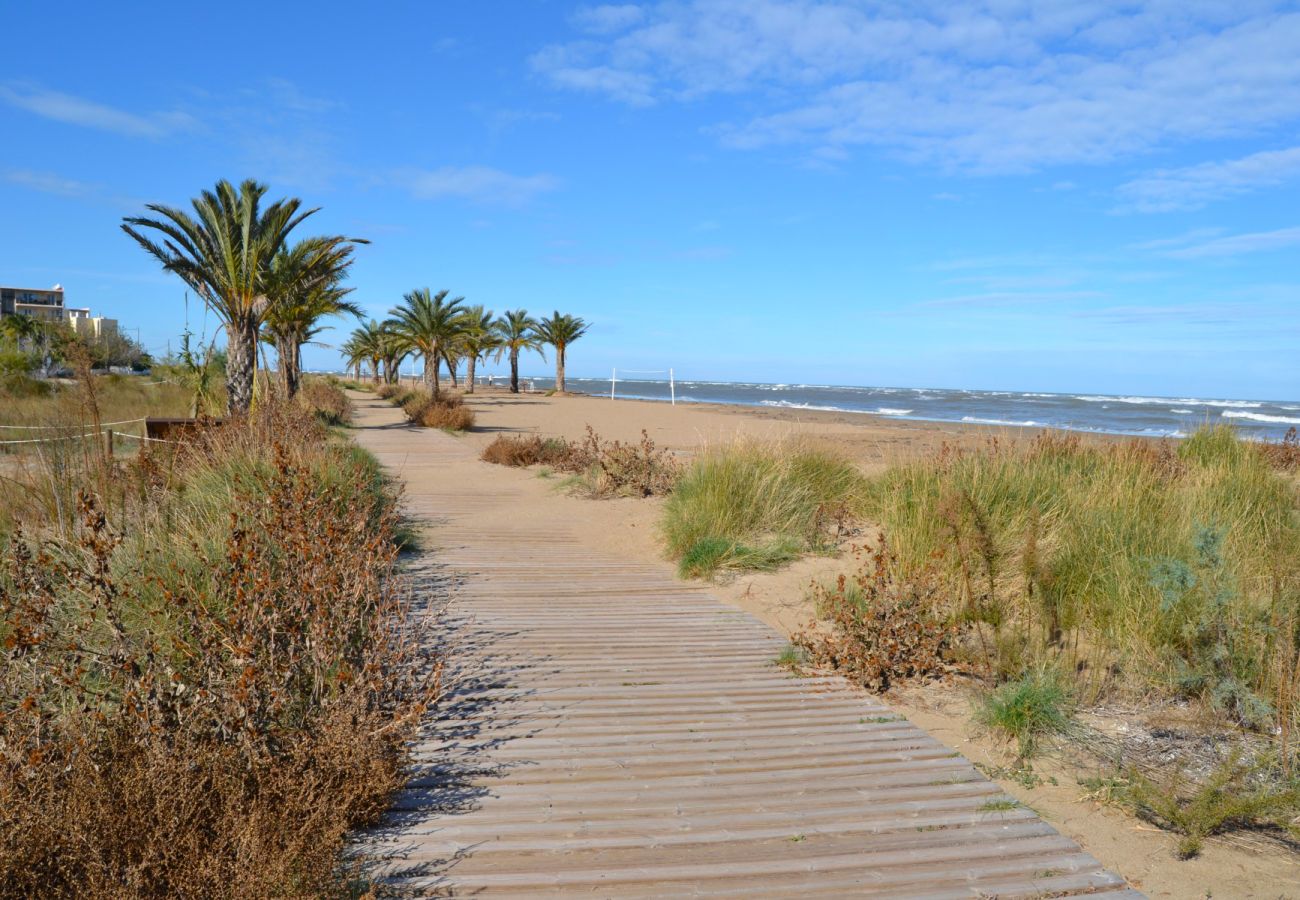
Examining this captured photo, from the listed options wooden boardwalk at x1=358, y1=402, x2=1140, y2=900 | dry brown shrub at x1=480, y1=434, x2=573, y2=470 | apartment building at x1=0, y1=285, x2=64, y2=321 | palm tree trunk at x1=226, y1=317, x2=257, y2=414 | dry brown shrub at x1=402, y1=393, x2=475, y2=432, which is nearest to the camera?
wooden boardwalk at x1=358, y1=402, x2=1140, y2=900

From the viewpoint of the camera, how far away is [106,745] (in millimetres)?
3016

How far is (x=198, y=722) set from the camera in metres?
3.23

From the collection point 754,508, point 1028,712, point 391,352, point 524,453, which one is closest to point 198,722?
point 1028,712

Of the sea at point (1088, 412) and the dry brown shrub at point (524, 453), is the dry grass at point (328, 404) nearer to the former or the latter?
the dry brown shrub at point (524, 453)

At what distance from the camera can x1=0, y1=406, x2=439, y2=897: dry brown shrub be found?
2.45 metres

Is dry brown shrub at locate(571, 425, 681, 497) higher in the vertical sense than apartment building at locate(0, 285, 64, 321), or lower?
lower

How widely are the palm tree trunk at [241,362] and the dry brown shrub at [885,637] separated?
16393mm

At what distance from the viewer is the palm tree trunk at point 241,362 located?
18688 millimetres

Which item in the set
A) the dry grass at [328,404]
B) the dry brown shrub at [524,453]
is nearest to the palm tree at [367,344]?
the dry grass at [328,404]

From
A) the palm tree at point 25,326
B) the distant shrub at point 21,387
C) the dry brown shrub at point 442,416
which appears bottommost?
the dry brown shrub at point 442,416

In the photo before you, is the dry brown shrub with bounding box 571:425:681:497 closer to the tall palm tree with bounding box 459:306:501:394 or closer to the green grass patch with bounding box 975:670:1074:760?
the green grass patch with bounding box 975:670:1074:760

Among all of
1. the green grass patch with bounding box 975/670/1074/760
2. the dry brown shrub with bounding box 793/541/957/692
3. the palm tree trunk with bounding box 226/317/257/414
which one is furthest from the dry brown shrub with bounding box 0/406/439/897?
the palm tree trunk with bounding box 226/317/257/414

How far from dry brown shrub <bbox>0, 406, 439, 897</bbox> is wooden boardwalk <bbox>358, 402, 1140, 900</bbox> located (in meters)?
0.35

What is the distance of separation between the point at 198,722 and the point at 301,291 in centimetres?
2198
